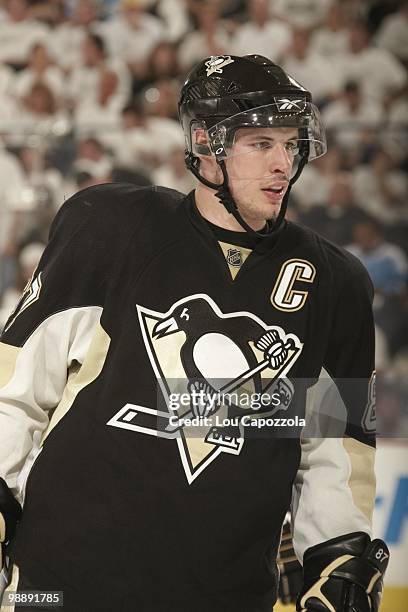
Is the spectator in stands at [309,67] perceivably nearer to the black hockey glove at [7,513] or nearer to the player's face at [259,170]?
the player's face at [259,170]

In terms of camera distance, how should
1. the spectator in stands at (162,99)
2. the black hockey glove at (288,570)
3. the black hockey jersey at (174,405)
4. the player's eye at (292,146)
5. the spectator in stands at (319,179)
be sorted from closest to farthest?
the black hockey jersey at (174,405) < the player's eye at (292,146) < the black hockey glove at (288,570) < the spectator in stands at (319,179) < the spectator in stands at (162,99)

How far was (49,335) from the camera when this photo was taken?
147 centimetres

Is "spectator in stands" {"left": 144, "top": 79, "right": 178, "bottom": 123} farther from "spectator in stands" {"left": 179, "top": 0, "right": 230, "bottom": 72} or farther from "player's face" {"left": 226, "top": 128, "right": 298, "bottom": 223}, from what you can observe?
"player's face" {"left": 226, "top": 128, "right": 298, "bottom": 223}

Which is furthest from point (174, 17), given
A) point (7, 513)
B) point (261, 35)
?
point (7, 513)

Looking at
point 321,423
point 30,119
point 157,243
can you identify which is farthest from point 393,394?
point 30,119

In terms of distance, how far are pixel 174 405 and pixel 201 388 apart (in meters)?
0.05

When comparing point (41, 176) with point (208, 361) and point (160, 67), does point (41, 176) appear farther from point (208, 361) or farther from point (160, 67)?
point (208, 361)

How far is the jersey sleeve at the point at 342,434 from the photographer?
4.97 ft

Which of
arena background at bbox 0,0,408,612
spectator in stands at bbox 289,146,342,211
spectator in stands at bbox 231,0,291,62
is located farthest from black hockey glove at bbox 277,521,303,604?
spectator in stands at bbox 231,0,291,62

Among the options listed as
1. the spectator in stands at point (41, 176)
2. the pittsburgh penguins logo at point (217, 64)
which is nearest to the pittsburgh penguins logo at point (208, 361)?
the pittsburgh penguins logo at point (217, 64)

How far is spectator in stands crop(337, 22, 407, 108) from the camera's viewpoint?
409cm

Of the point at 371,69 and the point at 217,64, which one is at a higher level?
the point at 371,69

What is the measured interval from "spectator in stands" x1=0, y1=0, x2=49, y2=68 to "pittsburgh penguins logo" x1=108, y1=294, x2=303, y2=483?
315cm

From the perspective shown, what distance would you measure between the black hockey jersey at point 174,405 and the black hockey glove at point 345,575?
29 mm
